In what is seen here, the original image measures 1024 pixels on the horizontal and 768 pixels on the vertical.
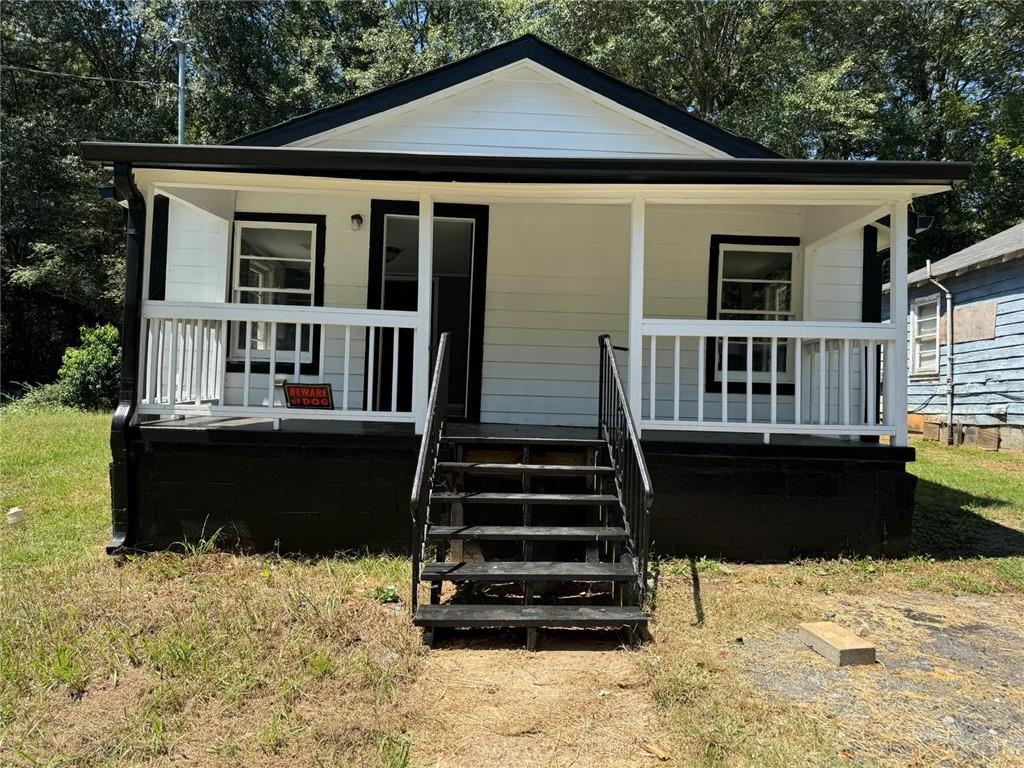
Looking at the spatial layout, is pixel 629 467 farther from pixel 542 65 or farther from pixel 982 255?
pixel 982 255

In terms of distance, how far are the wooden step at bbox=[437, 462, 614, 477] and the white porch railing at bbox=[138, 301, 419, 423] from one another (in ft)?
1.87

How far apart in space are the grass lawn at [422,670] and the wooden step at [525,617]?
0.49 ft

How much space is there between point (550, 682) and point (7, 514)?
5195 mm

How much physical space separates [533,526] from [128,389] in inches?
122

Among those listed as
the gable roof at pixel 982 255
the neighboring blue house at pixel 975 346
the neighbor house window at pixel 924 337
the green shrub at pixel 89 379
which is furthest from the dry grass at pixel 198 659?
the neighbor house window at pixel 924 337

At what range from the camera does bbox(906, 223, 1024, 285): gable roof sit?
404 inches

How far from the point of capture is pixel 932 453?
35.6 ft

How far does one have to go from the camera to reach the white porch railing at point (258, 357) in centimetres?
481

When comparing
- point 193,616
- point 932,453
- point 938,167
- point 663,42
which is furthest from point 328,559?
point 663,42

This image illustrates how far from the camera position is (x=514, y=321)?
6.61 meters

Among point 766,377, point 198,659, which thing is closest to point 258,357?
point 198,659

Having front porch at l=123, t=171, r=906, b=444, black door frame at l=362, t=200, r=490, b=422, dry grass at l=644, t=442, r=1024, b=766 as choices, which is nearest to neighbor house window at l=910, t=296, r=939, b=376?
front porch at l=123, t=171, r=906, b=444

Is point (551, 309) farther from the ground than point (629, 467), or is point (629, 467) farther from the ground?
point (551, 309)

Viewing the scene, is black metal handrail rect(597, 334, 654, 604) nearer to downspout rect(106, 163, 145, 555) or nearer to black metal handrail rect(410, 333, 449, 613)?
black metal handrail rect(410, 333, 449, 613)
